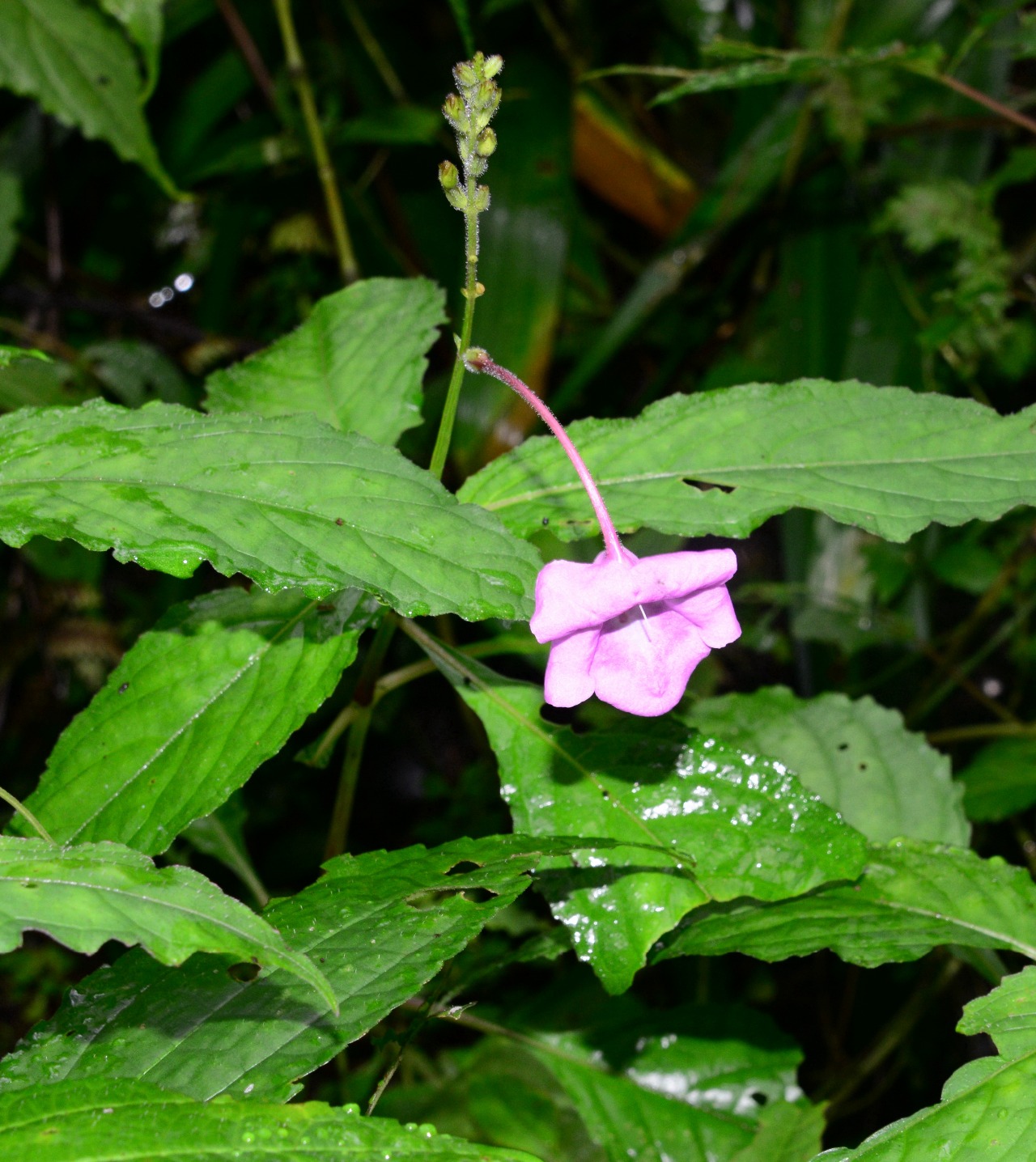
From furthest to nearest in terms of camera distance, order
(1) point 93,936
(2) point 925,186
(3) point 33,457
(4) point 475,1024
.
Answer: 1. (2) point 925,186
2. (4) point 475,1024
3. (3) point 33,457
4. (1) point 93,936

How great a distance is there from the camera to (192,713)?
1.23 meters

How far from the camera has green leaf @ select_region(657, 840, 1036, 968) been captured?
1.23m

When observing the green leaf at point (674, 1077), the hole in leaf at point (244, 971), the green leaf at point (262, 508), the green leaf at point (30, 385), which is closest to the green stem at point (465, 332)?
the green leaf at point (262, 508)

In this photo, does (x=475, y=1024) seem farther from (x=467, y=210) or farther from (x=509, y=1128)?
(x=467, y=210)

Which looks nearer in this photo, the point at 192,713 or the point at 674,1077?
the point at 192,713

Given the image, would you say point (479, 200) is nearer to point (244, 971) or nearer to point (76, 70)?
point (244, 971)

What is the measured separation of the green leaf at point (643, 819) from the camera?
1174 mm

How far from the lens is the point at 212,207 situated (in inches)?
130

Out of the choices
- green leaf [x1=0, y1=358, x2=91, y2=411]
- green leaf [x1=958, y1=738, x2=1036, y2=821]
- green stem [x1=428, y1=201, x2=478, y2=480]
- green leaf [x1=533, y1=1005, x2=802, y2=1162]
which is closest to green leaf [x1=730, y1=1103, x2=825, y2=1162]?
green leaf [x1=533, y1=1005, x2=802, y2=1162]

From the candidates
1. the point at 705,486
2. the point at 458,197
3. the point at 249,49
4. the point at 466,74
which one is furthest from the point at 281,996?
the point at 249,49

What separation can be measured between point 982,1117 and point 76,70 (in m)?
2.35

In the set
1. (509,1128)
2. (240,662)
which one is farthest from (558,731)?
(509,1128)

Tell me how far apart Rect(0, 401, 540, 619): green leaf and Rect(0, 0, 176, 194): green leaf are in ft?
4.52

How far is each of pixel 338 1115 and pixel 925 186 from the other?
2897 millimetres
